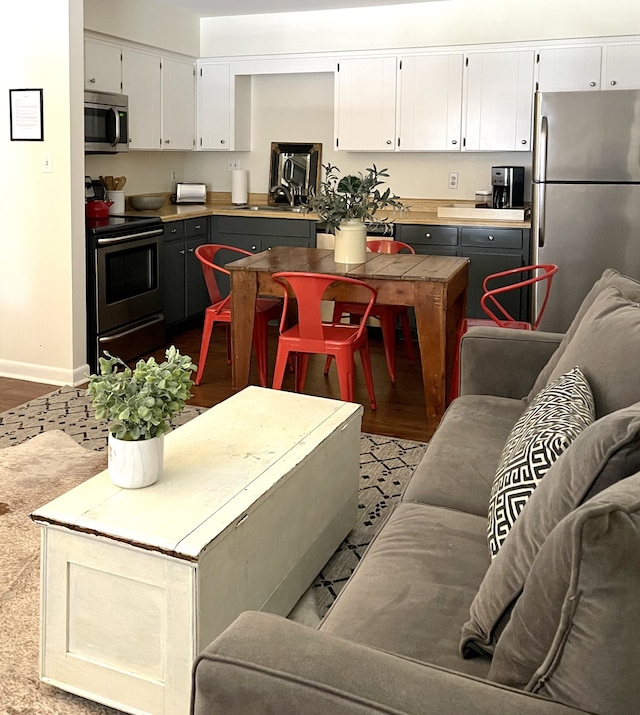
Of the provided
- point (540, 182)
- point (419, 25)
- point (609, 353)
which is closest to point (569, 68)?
point (419, 25)

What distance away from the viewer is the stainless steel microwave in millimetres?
5008

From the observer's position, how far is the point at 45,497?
3090 mm

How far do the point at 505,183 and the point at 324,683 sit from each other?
16.8 feet

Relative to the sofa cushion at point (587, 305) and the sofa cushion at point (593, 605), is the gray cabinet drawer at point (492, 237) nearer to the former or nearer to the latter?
the sofa cushion at point (587, 305)

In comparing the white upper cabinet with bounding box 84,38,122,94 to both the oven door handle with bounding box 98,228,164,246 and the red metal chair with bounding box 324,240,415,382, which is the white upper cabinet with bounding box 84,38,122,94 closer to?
the oven door handle with bounding box 98,228,164,246

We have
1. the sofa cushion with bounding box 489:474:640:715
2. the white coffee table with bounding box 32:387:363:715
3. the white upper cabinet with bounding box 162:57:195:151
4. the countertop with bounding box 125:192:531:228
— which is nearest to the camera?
the sofa cushion with bounding box 489:474:640:715

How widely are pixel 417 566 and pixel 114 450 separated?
2.46 ft

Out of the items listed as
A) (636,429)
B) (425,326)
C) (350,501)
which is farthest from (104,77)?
(636,429)

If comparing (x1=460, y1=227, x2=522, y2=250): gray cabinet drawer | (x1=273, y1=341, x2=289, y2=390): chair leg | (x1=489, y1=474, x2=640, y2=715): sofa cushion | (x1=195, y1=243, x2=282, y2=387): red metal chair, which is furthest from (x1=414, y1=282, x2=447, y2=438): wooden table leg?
(x1=489, y1=474, x2=640, y2=715): sofa cushion

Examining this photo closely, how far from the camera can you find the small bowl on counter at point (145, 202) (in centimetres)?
611

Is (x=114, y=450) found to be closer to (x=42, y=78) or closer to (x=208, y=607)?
(x=208, y=607)

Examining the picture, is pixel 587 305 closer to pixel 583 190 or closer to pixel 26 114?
pixel 583 190

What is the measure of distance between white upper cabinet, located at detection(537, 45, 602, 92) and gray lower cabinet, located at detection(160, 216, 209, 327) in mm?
2636

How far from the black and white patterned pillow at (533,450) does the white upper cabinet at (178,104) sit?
4957 millimetres
